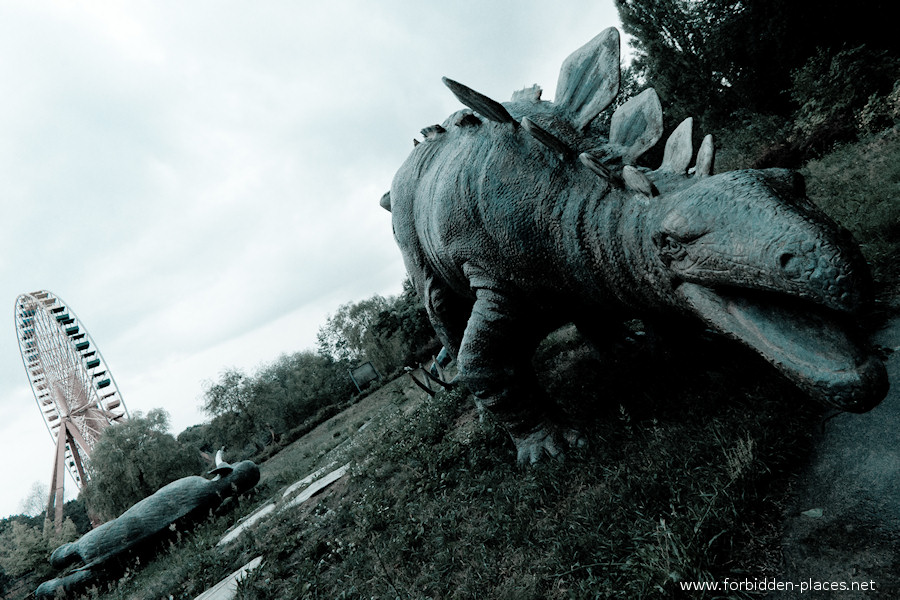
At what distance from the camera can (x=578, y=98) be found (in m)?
2.47

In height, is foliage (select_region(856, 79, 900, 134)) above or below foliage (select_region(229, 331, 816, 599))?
above

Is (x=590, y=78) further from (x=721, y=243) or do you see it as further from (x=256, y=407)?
(x=256, y=407)

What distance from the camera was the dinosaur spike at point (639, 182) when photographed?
183 cm

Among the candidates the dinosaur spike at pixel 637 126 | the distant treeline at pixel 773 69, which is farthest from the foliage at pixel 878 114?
the dinosaur spike at pixel 637 126

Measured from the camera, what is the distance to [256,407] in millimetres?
32531

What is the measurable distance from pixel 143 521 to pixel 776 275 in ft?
31.2

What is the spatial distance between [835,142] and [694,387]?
887cm

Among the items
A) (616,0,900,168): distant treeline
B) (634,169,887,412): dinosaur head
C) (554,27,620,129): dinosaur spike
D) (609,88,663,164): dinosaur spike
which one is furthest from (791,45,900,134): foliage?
(634,169,887,412): dinosaur head

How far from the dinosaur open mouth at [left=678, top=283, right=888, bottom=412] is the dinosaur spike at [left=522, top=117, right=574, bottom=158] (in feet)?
3.44

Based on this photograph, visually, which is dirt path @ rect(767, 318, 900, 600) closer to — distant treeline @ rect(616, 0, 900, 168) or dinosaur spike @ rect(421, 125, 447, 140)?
dinosaur spike @ rect(421, 125, 447, 140)

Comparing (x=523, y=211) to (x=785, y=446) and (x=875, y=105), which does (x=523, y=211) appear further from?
(x=875, y=105)

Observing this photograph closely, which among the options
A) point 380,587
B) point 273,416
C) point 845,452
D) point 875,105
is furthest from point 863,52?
point 273,416

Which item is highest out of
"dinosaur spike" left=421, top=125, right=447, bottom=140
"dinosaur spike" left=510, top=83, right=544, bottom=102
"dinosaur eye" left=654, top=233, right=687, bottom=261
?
"dinosaur spike" left=421, top=125, right=447, bottom=140

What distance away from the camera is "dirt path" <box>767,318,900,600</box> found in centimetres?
136
